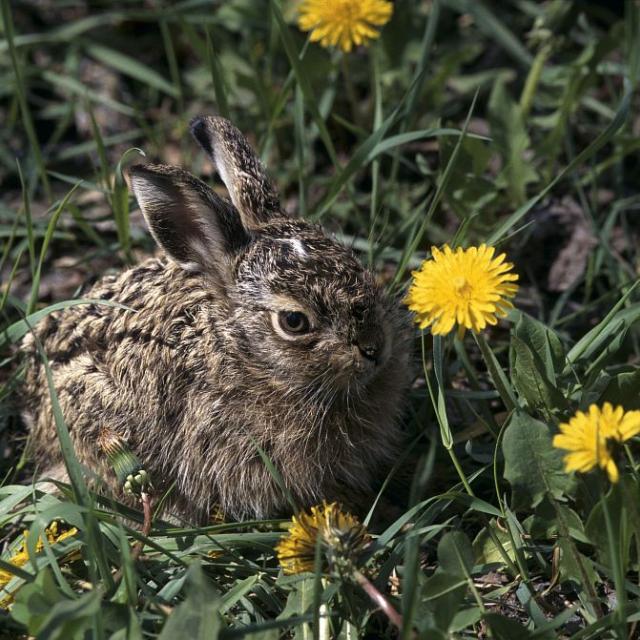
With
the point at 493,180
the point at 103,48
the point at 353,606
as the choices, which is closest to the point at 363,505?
the point at 353,606

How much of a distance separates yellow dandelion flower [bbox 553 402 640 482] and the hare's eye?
50.8 inches

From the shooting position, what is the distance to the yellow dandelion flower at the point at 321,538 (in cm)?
326

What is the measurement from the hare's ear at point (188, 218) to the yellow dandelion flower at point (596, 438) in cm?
179

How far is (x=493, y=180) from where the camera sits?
559 cm

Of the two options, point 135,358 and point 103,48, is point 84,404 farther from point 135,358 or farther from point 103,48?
point 103,48

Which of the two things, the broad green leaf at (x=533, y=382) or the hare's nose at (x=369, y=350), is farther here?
the hare's nose at (x=369, y=350)

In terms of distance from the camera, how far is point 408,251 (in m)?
4.73

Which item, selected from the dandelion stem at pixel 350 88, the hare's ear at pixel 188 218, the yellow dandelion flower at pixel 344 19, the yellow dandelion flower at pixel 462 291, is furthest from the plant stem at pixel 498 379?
the dandelion stem at pixel 350 88

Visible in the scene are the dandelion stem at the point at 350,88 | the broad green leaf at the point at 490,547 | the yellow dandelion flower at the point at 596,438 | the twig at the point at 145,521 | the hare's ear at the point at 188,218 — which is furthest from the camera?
the dandelion stem at the point at 350,88

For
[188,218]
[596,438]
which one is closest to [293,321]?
[188,218]

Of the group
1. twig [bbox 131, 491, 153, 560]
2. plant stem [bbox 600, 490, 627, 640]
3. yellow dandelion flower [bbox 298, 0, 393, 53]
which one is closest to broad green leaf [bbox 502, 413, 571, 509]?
plant stem [bbox 600, 490, 627, 640]

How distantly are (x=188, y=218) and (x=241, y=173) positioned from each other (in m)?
0.38

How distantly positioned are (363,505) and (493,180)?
2135mm

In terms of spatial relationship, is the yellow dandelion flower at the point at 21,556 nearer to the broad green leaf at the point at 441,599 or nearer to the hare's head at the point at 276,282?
the hare's head at the point at 276,282
